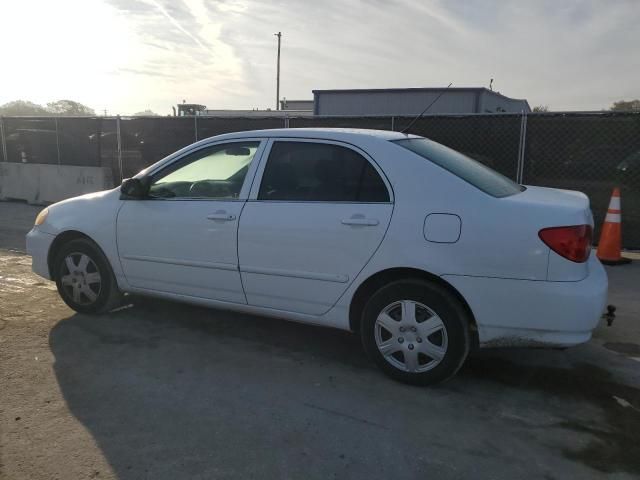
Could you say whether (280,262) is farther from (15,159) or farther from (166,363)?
(15,159)

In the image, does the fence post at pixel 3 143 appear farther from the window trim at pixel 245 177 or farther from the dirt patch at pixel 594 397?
the dirt patch at pixel 594 397

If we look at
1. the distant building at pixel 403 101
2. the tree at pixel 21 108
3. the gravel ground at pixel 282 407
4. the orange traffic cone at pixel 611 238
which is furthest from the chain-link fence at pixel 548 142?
the tree at pixel 21 108

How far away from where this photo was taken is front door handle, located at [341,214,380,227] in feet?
11.3

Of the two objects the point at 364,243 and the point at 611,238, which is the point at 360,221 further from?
the point at 611,238

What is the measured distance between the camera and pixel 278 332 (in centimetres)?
449

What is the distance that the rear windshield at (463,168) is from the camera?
11.4ft

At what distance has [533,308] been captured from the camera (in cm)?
314

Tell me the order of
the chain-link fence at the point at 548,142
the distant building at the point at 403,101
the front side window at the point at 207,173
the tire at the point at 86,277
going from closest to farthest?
the front side window at the point at 207,173, the tire at the point at 86,277, the chain-link fence at the point at 548,142, the distant building at the point at 403,101

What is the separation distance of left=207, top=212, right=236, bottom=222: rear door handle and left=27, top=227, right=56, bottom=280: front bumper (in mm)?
1739

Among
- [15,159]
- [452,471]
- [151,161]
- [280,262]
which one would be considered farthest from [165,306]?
[15,159]

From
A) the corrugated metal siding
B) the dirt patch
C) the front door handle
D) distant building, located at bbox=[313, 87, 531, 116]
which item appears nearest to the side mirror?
the front door handle

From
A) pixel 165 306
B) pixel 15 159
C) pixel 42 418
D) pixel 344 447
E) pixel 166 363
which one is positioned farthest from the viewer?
pixel 15 159

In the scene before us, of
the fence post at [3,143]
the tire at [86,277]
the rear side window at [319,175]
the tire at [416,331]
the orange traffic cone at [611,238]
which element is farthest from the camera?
the fence post at [3,143]

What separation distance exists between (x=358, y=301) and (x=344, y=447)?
1068 millimetres
